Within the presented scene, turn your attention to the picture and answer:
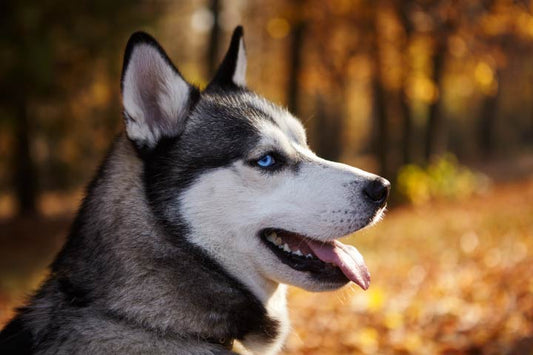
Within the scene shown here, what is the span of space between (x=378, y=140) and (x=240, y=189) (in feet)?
52.5

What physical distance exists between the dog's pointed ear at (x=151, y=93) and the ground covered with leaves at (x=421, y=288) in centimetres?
133

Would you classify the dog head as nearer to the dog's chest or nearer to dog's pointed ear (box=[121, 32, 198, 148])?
dog's pointed ear (box=[121, 32, 198, 148])

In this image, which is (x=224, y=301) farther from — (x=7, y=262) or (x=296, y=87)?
(x=296, y=87)

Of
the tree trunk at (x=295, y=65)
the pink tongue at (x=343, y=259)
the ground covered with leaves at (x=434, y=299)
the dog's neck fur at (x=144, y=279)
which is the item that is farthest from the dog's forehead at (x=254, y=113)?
the tree trunk at (x=295, y=65)

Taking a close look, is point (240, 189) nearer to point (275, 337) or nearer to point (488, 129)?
point (275, 337)

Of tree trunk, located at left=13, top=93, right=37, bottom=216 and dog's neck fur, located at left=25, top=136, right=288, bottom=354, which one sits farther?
tree trunk, located at left=13, top=93, right=37, bottom=216

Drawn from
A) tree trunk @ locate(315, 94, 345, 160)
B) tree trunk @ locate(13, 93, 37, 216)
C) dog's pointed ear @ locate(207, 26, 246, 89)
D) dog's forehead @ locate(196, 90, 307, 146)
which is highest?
tree trunk @ locate(315, 94, 345, 160)

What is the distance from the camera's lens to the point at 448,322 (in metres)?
6.08

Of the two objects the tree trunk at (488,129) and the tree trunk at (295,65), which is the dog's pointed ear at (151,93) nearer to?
the tree trunk at (295,65)

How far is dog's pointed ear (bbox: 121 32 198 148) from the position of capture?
3.16m

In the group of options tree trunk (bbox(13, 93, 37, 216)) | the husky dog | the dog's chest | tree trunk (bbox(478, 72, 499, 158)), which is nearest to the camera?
the husky dog

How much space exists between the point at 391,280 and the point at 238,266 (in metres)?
6.39

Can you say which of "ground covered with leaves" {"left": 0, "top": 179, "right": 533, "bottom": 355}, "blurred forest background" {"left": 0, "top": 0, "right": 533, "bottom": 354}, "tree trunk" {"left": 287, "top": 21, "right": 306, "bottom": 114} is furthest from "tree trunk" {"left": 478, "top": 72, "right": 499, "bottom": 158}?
"tree trunk" {"left": 287, "top": 21, "right": 306, "bottom": 114}

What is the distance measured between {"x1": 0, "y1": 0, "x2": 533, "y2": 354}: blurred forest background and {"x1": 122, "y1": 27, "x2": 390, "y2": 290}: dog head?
614 millimetres
